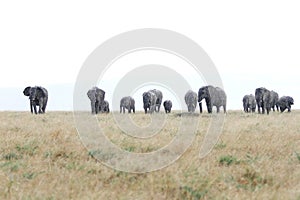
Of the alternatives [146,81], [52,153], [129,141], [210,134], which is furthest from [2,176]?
[146,81]

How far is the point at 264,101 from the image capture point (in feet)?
120

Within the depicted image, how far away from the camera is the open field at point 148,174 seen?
7.61m

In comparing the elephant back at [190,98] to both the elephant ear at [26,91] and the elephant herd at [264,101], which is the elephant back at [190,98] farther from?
the elephant ear at [26,91]

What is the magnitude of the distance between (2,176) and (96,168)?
207 centimetres

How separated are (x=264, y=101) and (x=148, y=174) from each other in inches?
1157

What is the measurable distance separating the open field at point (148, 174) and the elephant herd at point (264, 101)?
23.5 m

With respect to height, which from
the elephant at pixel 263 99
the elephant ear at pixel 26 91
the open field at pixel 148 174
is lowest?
the open field at pixel 148 174

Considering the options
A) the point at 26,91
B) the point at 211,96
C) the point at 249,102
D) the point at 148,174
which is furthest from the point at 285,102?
the point at 148,174

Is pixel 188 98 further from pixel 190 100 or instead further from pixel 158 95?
pixel 158 95

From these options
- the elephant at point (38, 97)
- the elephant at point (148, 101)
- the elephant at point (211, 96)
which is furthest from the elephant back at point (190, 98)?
the elephant at point (38, 97)

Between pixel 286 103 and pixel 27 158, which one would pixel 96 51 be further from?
pixel 286 103

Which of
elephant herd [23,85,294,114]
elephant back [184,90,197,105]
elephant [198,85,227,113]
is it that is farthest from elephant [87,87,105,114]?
elephant [198,85,227,113]

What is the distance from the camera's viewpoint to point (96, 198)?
706 cm

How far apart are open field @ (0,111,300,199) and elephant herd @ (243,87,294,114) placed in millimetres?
23516
